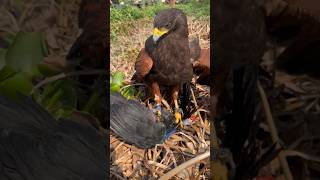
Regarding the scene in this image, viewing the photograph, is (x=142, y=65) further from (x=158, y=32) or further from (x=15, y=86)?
(x=15, y=86)

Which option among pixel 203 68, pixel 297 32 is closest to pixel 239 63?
pixel 297 32

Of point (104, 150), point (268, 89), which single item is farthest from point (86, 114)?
point (268, 89)

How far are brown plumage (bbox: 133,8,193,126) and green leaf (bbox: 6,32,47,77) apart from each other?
34cm

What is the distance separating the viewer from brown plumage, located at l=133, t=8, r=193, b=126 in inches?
42.8

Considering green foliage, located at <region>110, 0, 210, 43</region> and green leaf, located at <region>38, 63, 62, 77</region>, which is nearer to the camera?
green leaf, located at <region>38, 63, 62, 77</region>

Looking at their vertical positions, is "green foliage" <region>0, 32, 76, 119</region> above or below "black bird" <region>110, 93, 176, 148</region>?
above

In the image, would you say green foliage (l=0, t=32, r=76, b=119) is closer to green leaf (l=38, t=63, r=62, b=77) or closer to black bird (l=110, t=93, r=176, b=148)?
green leaf (l=38, t=63, r=62, b=77)

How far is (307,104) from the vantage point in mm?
786

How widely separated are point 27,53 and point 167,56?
46 centimetres

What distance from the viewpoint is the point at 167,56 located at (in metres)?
1.16

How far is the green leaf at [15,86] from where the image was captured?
0.81m

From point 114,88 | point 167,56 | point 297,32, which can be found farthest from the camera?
point 167,56

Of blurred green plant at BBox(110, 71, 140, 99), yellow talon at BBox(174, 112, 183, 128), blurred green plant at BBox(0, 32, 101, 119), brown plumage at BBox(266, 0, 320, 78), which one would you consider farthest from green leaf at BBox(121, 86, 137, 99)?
brown plumage at BBox(266, 0, 320, 78)

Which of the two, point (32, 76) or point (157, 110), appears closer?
point (32, 76)
